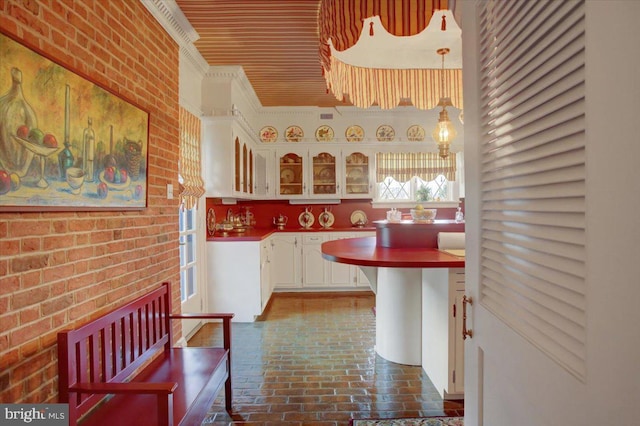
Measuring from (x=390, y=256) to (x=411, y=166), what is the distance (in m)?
3.49

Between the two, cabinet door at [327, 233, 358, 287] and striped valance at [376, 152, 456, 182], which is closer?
cabinet door at [327, 233, 358, 287]

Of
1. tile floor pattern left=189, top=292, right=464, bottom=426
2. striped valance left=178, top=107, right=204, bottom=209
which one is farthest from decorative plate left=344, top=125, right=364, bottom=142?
tile floor pattern left=189, top=292, right=464, bottom=426

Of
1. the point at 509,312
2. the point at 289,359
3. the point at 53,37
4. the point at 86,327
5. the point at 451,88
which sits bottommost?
the point at 289,359

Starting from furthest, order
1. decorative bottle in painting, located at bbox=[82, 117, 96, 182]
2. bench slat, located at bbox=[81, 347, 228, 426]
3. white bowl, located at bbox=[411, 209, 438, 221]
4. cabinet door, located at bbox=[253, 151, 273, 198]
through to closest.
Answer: cabinet door, located at bbox=[253, 151, 273, 198], white bowl, located at bbox=[411, 209, 438, 221], decorative bottle in painting, located at bbox=[82, 117, 96, 182], bench slat, located at bbox=[81, 347, 228, 426]

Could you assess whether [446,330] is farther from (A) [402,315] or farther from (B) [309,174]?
(B) [309,174]

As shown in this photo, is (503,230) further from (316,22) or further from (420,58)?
(420,58)

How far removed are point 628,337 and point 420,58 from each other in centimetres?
372

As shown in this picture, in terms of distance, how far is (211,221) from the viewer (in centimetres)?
434

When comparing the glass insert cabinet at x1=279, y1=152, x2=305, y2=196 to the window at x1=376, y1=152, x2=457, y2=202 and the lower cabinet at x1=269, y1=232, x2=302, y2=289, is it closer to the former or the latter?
the lower cabinet at x1=269, y1=232, x2=302, y2=289

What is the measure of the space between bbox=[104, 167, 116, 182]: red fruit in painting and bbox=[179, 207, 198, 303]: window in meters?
1.37

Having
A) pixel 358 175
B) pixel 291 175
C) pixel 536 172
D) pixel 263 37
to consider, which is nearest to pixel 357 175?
pixel 358 175

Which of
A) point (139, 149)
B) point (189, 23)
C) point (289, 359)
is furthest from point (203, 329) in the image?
point (189, 23)

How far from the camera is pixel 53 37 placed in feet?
4.98

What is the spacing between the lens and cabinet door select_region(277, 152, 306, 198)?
5.73m
